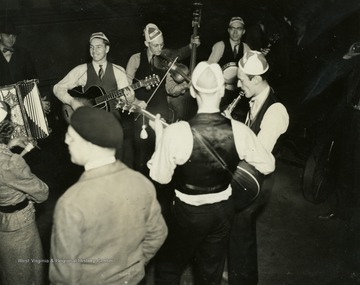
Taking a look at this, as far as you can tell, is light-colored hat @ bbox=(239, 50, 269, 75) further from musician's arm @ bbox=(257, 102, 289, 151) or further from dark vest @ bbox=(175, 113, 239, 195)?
dark vest @ bbox=(175, 113, 239, 195)

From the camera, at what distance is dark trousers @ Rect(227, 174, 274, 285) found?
3566 millimetres

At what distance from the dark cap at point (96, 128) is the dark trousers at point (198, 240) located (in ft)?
3.59

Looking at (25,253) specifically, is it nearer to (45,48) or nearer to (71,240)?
(71,240)

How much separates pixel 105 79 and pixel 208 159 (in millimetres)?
2730

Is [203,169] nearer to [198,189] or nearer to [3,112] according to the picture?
[198,189]

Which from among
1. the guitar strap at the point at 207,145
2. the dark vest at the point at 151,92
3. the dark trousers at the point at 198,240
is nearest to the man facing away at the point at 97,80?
the dark vest at the point at 151,92

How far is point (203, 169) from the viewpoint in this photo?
9.25ft

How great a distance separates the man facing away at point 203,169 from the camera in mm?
2756

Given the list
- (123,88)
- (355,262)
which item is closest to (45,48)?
(123,88)

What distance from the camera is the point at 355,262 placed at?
4340mm

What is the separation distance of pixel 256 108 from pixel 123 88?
2096 mm

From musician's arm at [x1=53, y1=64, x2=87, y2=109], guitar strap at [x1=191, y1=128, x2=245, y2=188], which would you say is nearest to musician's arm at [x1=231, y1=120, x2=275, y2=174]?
guitar strap at [x1=191, y1=128, x2=245, y2=188]

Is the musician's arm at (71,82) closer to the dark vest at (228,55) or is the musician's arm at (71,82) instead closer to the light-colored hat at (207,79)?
the dark vest at (228,55)

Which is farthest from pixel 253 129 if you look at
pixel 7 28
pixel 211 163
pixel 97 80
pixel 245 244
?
pixel 7 28
